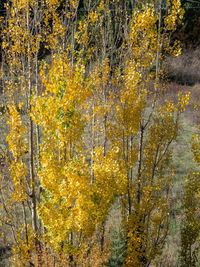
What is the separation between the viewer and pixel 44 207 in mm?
5578

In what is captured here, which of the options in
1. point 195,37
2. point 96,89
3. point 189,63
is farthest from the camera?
point 195,37

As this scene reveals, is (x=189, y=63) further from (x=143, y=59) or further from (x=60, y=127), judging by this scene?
(x=60, y=127)

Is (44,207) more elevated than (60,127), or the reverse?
(60,127)

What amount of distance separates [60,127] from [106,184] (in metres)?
1.49

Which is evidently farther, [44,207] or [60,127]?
[44,207]

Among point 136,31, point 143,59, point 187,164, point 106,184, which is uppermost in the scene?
point 136,31

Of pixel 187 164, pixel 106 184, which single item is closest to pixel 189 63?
pixel 187 164

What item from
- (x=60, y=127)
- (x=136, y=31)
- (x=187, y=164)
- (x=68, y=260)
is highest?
(x=136, y=31)

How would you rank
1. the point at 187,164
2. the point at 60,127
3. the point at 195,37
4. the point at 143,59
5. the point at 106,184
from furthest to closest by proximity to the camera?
the point at 195,37 → the point at 187,164 → the point at 143,59 → the point at 106,184 → the point at 60,127

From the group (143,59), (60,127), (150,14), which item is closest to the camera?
(60,127)

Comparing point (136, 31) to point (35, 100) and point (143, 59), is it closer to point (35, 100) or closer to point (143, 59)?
point (143, 59)

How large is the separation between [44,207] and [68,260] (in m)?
1.52

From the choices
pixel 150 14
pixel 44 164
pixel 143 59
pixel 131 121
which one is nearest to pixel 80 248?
pixel 44 164

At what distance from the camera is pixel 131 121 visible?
6.93 m
